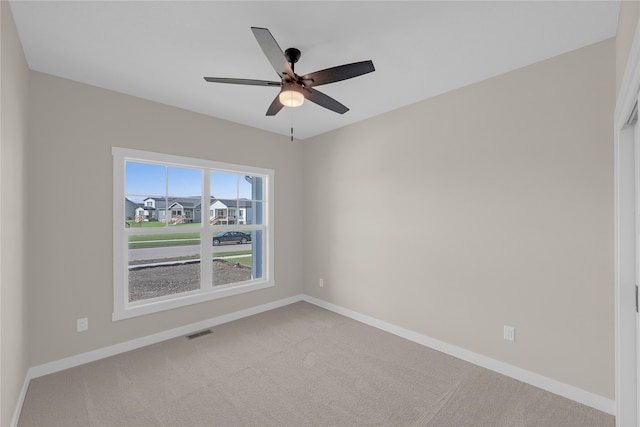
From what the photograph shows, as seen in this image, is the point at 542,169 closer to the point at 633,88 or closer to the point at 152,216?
the point at 633,88

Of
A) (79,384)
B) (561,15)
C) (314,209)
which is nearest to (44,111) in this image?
(79,384)

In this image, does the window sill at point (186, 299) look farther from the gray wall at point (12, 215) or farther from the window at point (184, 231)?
the gray wall at point (12, 215)

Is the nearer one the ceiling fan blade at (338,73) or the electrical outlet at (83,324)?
the ceiling fan blade at (338,73)

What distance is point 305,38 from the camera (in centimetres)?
207

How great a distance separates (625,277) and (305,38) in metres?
2.64

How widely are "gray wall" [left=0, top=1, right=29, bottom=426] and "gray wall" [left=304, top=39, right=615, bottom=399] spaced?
322cm

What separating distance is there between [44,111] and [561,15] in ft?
13.5

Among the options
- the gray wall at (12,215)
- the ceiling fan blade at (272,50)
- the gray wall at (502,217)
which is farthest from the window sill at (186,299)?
the ceiling fan blade at (272,50)

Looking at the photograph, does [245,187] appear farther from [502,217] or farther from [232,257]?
[502,217]

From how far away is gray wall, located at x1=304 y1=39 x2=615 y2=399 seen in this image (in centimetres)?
212

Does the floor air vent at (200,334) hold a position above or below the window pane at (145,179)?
below

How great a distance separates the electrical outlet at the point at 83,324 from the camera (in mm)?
2697

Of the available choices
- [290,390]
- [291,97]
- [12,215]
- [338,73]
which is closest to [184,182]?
[12,215]

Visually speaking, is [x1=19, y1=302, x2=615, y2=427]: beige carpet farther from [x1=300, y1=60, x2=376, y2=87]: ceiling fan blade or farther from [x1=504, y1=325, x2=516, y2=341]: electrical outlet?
[x1=300, y1=60, x2=376, y2=87]: ceiling fan blade
